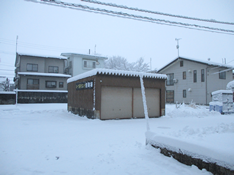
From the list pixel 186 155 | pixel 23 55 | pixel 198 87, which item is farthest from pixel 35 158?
pixel 23 55

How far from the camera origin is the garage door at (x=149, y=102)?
13.7m

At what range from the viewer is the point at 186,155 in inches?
170

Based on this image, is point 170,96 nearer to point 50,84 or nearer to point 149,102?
point 149,102

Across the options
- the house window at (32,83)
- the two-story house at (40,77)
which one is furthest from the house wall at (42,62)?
the house window at (32,83)

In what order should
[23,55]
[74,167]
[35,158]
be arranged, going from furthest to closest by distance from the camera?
[23,55] < [35,158] < [74,167]

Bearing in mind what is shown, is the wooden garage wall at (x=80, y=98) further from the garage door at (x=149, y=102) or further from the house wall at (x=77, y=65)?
the house wall at (x=77, y=65)

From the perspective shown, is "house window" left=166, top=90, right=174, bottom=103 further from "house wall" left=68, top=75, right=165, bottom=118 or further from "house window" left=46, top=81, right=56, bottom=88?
"house window" left=46, top=81, right=56, bottom=88

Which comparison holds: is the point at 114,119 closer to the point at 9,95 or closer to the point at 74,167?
the point at 74,167

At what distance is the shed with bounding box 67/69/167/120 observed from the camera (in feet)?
40.0

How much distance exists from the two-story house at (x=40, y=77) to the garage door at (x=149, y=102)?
21.2 metres

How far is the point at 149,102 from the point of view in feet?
47.0

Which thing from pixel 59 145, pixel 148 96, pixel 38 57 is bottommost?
pixel 59 145

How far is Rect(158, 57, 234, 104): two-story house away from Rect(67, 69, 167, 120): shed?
13.4m

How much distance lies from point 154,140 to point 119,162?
4.67ft
